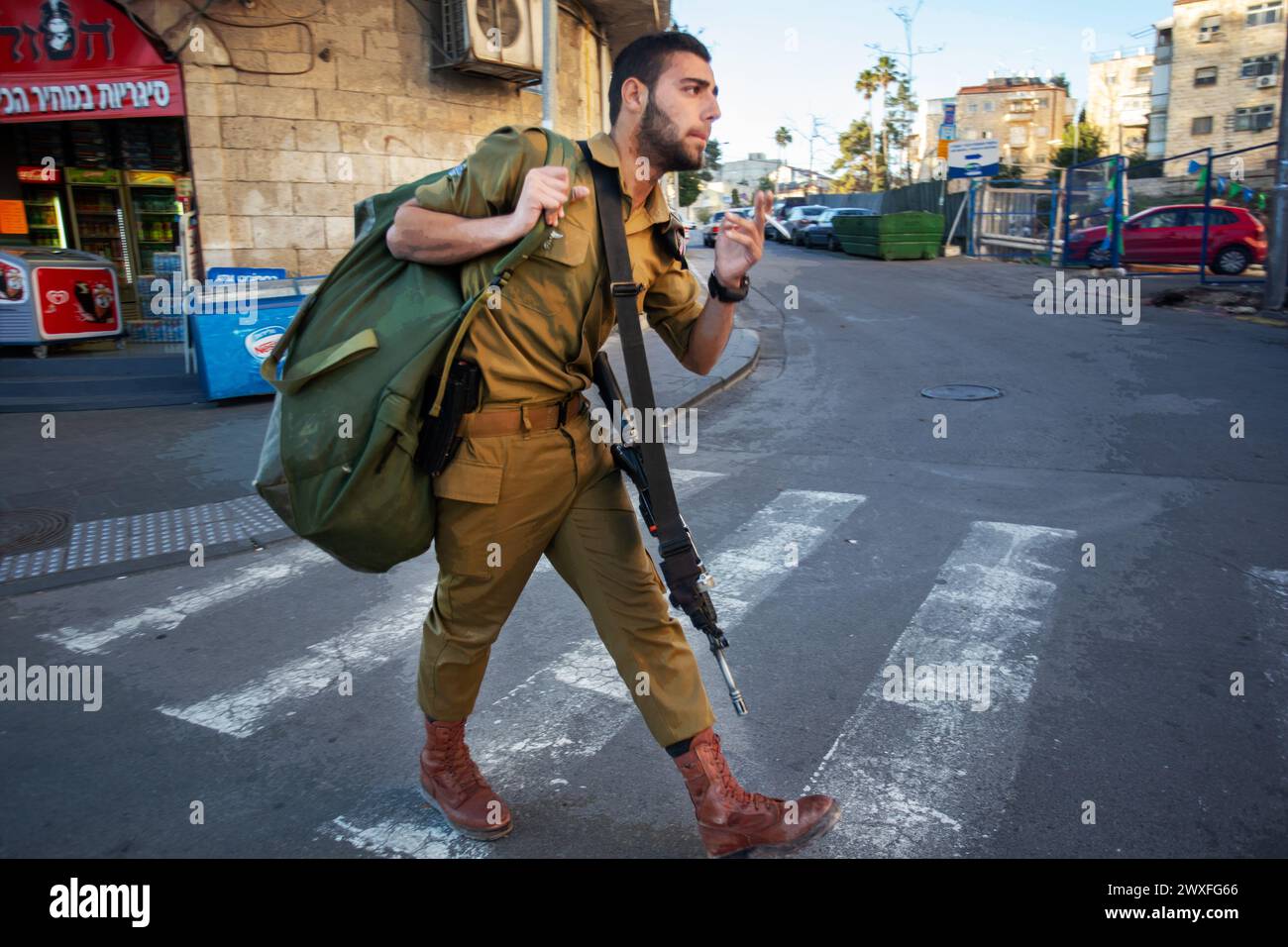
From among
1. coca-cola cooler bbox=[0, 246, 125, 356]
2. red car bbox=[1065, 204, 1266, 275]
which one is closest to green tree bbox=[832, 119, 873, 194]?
red car bbox=[1065, 204, 1266, 275]

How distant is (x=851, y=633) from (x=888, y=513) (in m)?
1.87

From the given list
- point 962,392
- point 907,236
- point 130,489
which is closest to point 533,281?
point 130,489

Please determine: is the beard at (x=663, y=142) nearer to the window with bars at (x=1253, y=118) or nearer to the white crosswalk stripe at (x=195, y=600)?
the white crosswalk stripe at (x=195, y=600)

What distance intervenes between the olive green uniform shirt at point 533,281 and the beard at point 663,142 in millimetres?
89

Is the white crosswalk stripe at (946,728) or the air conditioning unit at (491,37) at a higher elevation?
the air conditioning unit at (491,37)

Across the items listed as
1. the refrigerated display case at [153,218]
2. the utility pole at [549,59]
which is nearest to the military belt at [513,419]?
the utility pole at [549,59]

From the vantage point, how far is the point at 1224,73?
57.6 meters

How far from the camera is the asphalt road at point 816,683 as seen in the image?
291 centimetres

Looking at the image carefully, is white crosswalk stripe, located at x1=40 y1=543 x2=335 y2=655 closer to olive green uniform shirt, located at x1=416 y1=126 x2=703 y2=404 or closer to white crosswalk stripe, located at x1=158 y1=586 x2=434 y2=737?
white crosswalk stripe, located at x1=158 y1=586 x2=434 y2=737

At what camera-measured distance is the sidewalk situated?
5.52 m

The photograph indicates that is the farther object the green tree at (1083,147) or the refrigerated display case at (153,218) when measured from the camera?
the green tree at (1083,147)

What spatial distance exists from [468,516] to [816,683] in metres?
1.85
